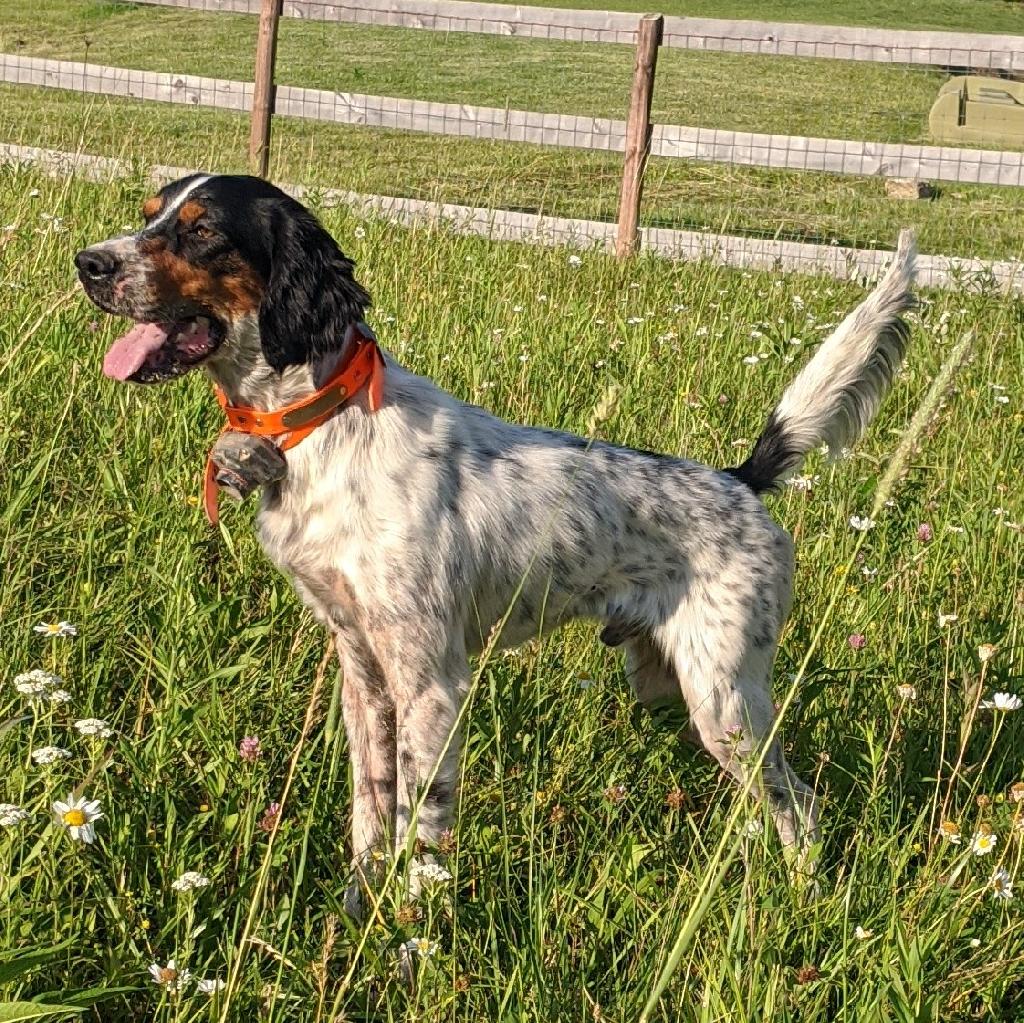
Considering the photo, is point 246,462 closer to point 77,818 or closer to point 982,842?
point 77,818

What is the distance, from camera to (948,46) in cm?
899

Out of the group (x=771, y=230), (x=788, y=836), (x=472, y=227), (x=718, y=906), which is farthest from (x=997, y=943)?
(x=771, y=230)

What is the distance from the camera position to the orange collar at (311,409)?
3.13 metres

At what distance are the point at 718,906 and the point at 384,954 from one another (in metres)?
0.58

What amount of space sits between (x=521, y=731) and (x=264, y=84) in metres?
7.87

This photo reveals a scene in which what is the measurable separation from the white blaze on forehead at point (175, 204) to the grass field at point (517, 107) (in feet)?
15.4

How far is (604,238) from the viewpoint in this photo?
29.8 ft

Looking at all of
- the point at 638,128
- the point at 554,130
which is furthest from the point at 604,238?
the point at 554,130

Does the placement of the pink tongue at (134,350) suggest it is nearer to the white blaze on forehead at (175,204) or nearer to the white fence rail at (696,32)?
the white blaze on forehead at (175,204)

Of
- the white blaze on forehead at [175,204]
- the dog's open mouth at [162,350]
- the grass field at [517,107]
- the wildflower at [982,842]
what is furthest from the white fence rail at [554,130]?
the wildflower at [982,842]

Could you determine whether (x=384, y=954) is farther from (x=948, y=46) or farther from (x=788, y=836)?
(x=948, y=46)

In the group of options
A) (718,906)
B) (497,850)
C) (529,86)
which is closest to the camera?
(718,906)

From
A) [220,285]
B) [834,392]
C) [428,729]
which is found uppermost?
[220,285]

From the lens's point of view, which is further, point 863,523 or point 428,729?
point 428,729
